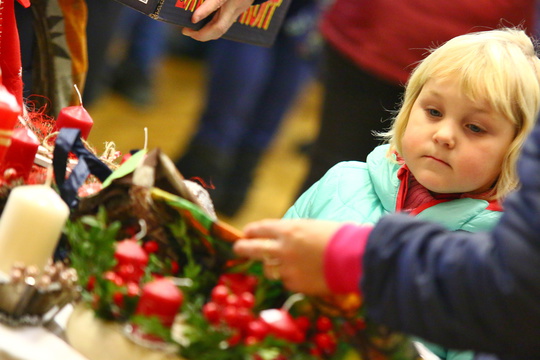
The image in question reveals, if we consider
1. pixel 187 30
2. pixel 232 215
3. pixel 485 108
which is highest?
pixel 485 108

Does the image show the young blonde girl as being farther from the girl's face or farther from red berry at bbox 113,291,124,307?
red berry at bbox 113,291,124,307

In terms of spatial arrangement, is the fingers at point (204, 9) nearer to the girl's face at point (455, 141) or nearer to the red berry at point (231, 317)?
the girl's face at point (455, 141)

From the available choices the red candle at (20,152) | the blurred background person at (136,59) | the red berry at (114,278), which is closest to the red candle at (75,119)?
the red candle at (20,152)

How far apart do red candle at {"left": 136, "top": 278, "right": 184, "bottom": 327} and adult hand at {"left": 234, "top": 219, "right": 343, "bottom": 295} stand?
91 millimetres

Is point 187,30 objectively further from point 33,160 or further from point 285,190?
point 285,190

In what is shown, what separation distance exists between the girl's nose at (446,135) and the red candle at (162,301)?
543 mm

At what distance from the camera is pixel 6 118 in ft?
3.22

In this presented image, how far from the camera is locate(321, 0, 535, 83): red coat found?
1.75 metres

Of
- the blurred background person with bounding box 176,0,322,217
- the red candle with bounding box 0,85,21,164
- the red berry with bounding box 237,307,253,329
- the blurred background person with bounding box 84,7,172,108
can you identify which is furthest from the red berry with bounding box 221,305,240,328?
the blurred background person with bounding box 84,7,172,108

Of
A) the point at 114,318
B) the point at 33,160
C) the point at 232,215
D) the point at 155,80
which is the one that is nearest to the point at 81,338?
the point at 114,318

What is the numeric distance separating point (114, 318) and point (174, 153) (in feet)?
7.89

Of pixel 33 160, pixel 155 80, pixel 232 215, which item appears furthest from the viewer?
pixel 155 80

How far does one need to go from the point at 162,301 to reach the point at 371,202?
63 cm

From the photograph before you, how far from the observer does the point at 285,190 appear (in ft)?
11.3
